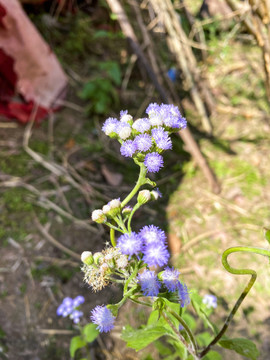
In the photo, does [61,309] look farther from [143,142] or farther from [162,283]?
[143,142]

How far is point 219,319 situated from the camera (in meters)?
1.94

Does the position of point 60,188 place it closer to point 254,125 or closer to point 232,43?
point 254,125

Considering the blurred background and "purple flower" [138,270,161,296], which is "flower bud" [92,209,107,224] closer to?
"purple flower" [138,270,161,296]

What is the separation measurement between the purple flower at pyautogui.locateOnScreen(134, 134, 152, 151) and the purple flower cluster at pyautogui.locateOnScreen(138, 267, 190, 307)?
0.29 meters

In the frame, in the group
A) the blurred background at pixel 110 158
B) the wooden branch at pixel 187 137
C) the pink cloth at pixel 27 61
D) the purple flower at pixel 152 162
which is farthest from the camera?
the pink cloth at pixel 27 61

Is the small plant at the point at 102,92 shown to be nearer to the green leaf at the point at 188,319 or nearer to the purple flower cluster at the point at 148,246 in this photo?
the green leaf at the point at 188,319

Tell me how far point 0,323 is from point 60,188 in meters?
0.88

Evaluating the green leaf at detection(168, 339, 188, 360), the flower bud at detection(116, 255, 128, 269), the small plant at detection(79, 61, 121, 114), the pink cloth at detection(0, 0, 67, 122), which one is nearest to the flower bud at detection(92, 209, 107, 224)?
the flower bud at detection(116, 255, 128, 269)

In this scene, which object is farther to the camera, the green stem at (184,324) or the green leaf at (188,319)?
the green leaf at (188,319)

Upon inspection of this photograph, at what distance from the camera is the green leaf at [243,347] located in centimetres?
103

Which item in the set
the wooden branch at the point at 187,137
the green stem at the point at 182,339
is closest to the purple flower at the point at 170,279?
the green stem at the point at 182,339

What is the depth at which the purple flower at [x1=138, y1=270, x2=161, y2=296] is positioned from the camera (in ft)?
2.78

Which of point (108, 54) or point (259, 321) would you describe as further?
point (108, 54)

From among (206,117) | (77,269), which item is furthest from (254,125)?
(77,269)
